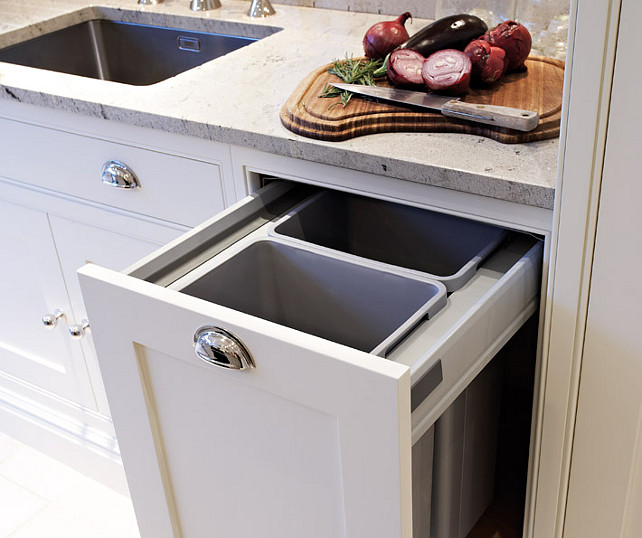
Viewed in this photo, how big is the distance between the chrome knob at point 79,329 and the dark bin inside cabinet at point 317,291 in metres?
0.60

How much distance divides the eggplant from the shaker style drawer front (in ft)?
1.11

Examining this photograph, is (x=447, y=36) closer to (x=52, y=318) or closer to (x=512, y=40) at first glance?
(x=512, y=40)

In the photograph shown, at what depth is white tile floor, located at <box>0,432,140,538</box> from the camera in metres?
1.68

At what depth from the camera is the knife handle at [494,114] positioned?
3.33 ft

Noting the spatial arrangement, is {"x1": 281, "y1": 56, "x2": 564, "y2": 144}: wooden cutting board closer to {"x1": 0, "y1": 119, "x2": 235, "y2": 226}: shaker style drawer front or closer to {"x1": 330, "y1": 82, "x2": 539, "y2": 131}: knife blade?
{"x1": 330, "y1": 82, "x2": 539, "y2": 131}: knife blade

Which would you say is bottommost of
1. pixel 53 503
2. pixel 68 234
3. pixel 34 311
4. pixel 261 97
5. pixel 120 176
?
pixel 53 503

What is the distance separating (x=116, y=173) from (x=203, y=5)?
0.61 meters

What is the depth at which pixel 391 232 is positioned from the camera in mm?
1277

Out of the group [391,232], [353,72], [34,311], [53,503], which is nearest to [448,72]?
[353,72]

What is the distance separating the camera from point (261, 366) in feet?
2.69

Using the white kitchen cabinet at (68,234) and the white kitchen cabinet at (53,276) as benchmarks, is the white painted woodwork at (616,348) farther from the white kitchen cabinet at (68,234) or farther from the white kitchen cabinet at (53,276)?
the white kitchen cabinet at (53,276)

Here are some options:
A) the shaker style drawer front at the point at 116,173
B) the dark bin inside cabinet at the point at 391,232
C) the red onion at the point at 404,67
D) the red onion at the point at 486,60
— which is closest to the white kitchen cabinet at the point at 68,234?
the shaker style drawer front at the point at 116,173

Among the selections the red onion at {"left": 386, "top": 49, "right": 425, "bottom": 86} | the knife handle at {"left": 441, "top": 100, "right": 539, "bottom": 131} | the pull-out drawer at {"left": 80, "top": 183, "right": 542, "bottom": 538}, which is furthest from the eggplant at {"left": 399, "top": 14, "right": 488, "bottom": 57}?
the pull-out drawer at {"left": 80, "top": 183, "right": 542, "bottom": 538}

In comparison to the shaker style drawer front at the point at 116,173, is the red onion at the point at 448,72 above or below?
above
